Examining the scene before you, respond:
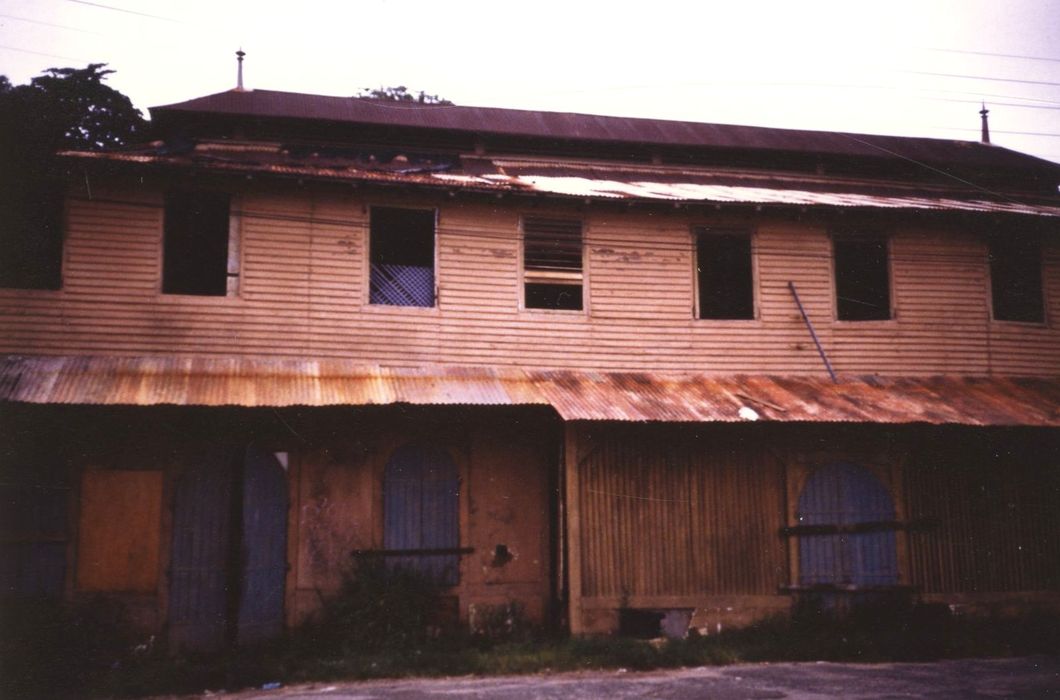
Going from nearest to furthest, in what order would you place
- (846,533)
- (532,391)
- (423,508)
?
(532,391) < (423,508) < (846,533)

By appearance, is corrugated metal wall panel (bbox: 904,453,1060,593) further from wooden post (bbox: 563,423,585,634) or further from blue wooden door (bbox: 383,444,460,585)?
blue wooden door (bbox: 383,444,460,585)

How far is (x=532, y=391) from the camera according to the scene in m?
11.6

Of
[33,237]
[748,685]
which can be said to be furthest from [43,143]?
[748,685]

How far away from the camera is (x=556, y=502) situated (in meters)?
12.3

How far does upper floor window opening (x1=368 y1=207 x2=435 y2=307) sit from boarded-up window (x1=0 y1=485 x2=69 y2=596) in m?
5.18

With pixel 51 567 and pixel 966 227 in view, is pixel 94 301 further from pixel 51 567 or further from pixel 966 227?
pixel 966 227

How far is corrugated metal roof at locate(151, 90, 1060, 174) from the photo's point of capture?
16.3m

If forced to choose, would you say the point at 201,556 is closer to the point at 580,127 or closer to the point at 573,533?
the point at 573,533

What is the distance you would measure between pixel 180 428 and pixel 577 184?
7.32 meters

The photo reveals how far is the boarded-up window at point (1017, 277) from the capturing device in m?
14.3

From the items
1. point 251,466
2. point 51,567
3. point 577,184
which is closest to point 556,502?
point 251,466

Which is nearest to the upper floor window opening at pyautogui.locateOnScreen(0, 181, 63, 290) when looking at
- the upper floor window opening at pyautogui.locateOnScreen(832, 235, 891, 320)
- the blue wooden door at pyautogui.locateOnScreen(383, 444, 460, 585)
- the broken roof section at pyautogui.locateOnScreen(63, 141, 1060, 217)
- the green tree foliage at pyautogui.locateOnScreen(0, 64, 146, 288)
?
the green tree foliage at pyautogui.locateOnScreen(0, 64, 146, 288)

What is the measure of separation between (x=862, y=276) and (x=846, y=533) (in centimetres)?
449

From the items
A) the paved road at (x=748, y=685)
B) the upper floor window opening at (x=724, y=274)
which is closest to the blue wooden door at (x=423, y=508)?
the paved road at (x=748, y=685)
